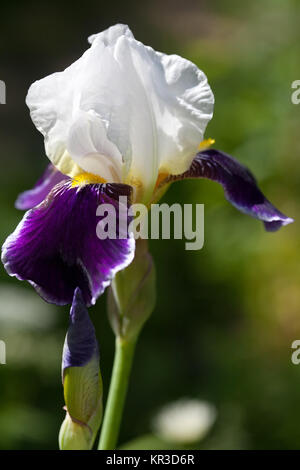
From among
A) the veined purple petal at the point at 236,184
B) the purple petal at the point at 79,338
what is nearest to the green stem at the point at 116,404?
the purple petal at the point at 79,338

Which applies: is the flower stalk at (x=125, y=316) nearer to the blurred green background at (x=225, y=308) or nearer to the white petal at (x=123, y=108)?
the white petal at (x=123, y=108)

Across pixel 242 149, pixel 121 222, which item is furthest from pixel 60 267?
pixel 242 149

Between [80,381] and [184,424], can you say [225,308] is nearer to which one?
[184,424]

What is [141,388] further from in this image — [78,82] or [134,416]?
[78,82]

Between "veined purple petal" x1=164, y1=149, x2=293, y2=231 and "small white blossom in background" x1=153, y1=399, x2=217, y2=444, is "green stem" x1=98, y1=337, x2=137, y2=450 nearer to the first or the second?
"veined purple petal" x1=164, y1=149, x2=293, y2=231

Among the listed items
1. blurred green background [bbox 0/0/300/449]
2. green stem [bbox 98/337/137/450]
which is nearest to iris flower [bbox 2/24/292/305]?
green stem [bbox 98/337/137/450]

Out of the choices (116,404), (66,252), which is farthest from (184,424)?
(66,252)
